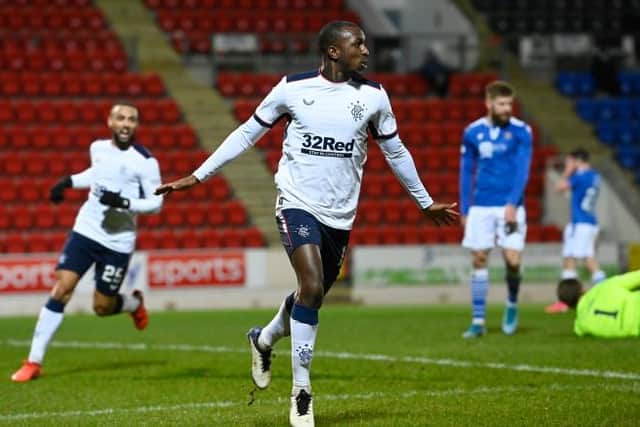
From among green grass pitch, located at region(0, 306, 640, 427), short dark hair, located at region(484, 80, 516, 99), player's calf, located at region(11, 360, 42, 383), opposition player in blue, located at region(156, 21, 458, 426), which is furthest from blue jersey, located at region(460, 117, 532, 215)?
opposition player in blue, located at region(156, 21, 458, 426)

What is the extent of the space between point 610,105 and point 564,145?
7.29 feet

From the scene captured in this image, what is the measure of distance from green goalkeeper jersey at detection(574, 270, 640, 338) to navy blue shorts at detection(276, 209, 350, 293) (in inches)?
203

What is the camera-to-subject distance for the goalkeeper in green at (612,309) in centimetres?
1231

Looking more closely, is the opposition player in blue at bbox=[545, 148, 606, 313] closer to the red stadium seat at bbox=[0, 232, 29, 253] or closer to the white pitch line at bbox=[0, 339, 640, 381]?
the white pitch line at bbox=[0, 339, 640, 381]

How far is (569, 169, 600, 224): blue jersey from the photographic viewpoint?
63.3ft

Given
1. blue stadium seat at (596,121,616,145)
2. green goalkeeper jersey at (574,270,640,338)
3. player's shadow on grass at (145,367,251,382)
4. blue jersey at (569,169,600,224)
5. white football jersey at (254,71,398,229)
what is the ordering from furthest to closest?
blue stadium seat at (596,121,616,145) → blue jersey at (569,169,600,224) → green goalkeeper jersey at (574,270,640,338) → player's shadow on grass at (145,367,251,382) → white football jersey at (254,71,398,229)

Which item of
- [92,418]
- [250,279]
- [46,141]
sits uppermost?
[92,418]

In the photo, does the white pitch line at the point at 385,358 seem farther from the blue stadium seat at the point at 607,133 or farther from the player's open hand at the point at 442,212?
the blue stadium seat at the point at 607,133

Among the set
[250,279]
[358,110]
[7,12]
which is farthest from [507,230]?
[7,12]

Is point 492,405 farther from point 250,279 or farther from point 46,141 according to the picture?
point 46,141

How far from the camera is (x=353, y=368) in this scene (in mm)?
10773

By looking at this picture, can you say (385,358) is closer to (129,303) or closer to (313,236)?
(129,303)

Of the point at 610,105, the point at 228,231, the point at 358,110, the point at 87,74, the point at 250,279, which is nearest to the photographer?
the point at 358,110

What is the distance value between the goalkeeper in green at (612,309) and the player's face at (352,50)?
18.2 ft
